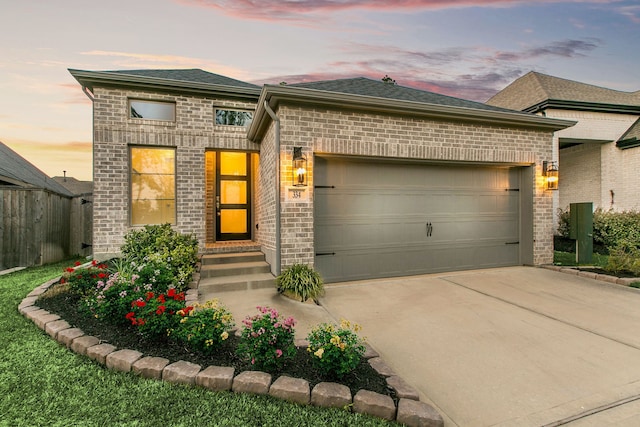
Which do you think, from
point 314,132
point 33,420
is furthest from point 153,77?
point 33,420

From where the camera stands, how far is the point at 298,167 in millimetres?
4781

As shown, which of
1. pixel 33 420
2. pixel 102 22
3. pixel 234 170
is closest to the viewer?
pixel 33 420

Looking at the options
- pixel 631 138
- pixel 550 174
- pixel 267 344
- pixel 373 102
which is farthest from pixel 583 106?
pixel 267 344

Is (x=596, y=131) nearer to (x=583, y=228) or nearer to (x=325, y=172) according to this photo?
(x=583, y=228)

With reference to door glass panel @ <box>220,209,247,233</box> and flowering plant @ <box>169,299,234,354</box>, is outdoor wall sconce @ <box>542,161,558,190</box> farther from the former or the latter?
flowering plant @ <box>169,299,234,354</box>

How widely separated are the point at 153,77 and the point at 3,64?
520 cm

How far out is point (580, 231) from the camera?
6.71 m

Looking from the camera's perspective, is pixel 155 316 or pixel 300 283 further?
pixel 300 283

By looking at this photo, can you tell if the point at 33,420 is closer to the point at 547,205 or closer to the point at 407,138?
the point at 407,138

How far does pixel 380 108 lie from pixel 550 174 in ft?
14.5

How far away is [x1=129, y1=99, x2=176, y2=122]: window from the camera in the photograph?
20.0ft

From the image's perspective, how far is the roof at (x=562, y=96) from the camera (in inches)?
378

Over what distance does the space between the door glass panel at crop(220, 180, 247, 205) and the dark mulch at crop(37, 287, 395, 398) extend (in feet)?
13.7

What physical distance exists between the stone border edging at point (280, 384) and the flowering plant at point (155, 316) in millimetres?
227
